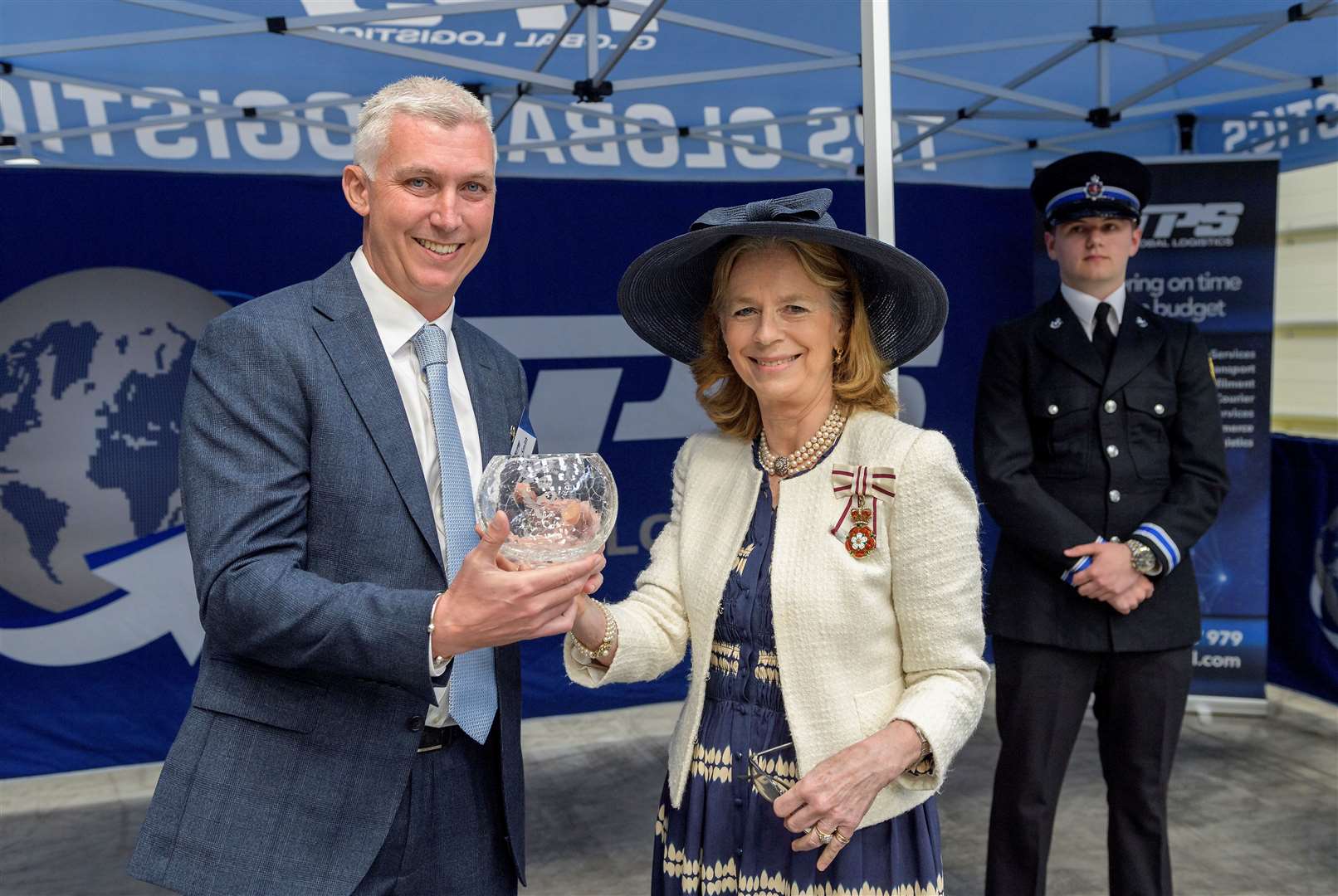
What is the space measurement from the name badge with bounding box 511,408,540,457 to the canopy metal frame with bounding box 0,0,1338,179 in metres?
2.12

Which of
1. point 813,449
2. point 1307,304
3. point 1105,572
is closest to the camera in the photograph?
point 813,449

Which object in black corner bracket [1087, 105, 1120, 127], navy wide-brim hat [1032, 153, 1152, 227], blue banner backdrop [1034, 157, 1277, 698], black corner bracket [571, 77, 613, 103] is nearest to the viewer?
navy wide-brim hat [1032, 153, 1152, 227]

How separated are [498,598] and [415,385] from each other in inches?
17.8

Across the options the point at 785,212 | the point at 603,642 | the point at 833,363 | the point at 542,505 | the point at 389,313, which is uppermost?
the point at 785,212

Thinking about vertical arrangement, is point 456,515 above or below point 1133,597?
above

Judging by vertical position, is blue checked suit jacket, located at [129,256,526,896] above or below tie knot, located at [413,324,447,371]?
below

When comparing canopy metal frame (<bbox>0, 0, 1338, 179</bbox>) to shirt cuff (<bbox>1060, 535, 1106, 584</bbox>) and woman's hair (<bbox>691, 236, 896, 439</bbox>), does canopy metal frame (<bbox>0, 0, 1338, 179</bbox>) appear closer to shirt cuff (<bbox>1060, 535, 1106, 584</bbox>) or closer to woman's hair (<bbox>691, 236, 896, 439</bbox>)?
shirt cuff (<bbox>1060, 535, 1106, 584</bbox>)

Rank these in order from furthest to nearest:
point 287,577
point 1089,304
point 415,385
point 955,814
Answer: point 955,814
point 1089,304
point 415,385
point 287,577

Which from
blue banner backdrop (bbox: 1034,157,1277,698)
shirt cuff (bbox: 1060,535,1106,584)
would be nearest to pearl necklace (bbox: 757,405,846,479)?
shirt cuff (bbox: 1060,535,1106,584)

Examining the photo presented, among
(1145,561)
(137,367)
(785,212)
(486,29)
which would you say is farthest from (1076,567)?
(137,367)

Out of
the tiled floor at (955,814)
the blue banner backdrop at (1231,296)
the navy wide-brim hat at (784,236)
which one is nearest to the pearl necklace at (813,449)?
the navy wide-brim hat at (784,236)

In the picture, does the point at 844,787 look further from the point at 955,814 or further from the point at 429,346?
the point at 955,814

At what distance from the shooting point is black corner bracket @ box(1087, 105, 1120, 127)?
469cm

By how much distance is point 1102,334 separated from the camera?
281 centimetres
